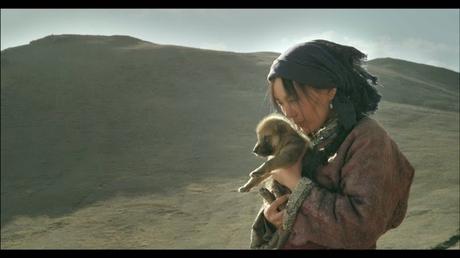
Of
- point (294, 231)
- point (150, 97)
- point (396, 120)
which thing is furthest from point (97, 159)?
point (294, 231)

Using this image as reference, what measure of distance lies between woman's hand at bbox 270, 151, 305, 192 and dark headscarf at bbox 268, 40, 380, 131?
0.23m

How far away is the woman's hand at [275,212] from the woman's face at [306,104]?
0.30 metres

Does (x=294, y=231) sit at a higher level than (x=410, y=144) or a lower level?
higher

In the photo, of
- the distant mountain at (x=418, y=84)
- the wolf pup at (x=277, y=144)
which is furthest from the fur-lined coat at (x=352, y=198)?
the distant mountain at (x=418, y=84)

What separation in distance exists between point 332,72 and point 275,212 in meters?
0.57

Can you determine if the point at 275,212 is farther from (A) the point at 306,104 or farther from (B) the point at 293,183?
(A) the point at 306,104

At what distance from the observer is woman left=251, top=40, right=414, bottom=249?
2219 mm

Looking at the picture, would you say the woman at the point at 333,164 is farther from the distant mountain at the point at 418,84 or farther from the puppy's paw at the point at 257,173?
the distant mountain at the point at 418,84

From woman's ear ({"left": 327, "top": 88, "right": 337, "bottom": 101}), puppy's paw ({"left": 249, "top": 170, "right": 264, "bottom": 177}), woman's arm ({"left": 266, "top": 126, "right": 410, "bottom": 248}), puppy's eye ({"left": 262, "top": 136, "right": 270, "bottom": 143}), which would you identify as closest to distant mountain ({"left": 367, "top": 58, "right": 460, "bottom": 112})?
puppy's eye ({"left": 262, "top": 136, "right": 270, "bottom": 143})

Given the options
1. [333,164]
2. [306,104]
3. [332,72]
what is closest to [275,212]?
[333,164]

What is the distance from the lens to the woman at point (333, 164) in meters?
2.22

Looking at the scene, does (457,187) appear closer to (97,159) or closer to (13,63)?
(97,159)

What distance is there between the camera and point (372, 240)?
2.25 metres
